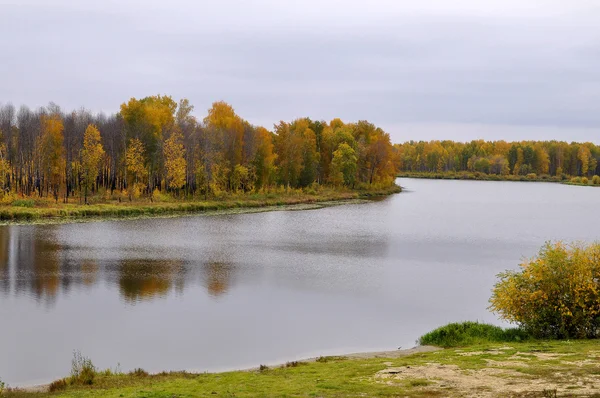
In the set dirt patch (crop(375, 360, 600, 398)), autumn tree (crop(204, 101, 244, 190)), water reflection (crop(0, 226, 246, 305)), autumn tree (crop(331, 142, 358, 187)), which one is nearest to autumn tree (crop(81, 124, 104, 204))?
autumn tree (crop(204, 101, 244, 190))

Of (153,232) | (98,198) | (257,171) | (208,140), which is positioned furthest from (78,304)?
(257,171)

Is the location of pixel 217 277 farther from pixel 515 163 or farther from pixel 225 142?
pixel 515 163

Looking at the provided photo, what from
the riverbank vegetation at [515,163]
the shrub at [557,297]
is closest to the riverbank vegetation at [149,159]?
the shrub at [557,297]

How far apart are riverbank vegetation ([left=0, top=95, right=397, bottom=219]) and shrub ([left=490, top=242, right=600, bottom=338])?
1687 inches

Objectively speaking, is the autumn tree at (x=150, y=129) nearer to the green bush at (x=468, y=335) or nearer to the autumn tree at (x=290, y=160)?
the autumn tree at (x=290, y=160)

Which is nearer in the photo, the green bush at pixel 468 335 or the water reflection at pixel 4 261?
the green bush at pixel 468 335

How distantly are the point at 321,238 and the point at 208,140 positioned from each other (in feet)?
98.5

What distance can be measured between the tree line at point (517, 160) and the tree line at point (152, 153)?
91.4 metres

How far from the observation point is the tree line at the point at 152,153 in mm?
61944

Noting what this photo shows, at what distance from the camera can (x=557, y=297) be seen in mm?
16766

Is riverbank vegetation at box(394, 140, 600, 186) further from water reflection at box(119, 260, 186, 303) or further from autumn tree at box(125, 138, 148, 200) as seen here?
water reflection at box(119, 260, 186, 303)

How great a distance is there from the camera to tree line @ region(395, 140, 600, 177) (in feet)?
573

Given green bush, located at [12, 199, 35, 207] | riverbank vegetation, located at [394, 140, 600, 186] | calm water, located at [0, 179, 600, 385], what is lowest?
calm water, located at [0, 179, 600, 385]

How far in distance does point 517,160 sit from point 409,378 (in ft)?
582
